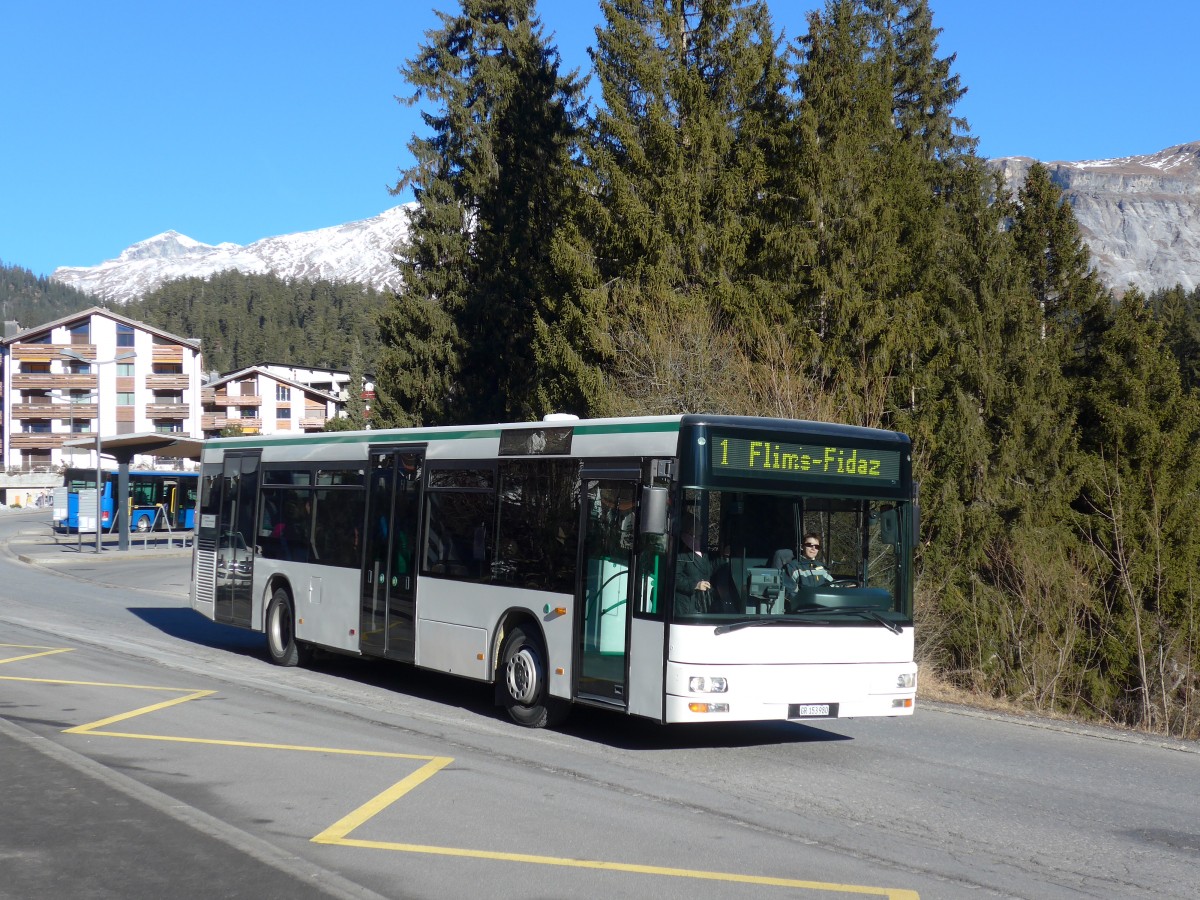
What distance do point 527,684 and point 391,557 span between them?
2.94 meters

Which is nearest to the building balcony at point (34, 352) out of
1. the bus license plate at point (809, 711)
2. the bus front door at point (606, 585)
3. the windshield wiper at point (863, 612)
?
the bus front door at point (606, 585)

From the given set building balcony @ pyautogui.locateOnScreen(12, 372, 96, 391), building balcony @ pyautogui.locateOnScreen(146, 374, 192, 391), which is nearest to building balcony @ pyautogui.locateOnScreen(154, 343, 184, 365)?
building balcony @ pyautogui.locateOnScreen(146, 374, 192, 391)

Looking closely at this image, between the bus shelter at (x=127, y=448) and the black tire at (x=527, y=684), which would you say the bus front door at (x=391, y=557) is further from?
the bus shelter at (x=127, y=448)

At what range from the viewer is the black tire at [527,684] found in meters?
11.7

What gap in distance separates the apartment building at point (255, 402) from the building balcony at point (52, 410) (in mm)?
14985

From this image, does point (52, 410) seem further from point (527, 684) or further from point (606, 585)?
point (606, 585)

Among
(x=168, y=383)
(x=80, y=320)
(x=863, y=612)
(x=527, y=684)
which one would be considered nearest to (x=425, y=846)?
(x=527, y=684)

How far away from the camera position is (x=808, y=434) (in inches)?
428

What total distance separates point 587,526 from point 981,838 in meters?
4.49

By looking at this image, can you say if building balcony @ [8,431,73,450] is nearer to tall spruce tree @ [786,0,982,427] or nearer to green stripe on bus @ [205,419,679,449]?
tall spruce tree @ [786,0,982,427]

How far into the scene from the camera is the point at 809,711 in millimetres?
10352

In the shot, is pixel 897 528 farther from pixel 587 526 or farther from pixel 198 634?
pixel 198 634

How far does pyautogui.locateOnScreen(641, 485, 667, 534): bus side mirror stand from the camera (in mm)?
9891

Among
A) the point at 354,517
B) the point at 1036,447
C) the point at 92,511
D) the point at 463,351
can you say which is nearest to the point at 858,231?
the point at 1036,447
